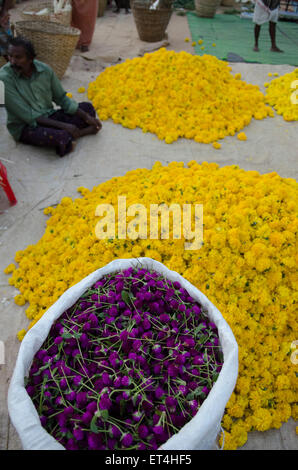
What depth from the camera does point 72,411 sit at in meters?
1.15

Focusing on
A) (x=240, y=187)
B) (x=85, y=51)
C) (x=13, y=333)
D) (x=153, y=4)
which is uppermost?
(x=153, y=4)

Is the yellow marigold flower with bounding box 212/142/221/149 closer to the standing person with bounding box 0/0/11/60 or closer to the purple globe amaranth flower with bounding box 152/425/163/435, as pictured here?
the standing person with bounding box 0/0/11/60

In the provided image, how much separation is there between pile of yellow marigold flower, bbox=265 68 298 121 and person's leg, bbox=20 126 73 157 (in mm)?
2885

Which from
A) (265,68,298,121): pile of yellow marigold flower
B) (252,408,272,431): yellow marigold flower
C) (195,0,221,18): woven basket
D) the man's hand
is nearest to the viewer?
(252,408,272,431): yellow marigold flower

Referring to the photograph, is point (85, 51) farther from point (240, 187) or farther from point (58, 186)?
point (240, 187)

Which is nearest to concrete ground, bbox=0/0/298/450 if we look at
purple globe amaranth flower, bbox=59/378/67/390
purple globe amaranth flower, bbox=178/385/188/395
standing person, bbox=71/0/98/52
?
purple globe amaranth flower, bbox=59/378/67/390

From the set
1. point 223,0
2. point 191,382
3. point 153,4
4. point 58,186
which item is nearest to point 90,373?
point 191,382

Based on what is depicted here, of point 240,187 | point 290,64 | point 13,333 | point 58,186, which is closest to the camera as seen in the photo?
point 13,333

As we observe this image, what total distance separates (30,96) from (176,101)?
66.2 inches

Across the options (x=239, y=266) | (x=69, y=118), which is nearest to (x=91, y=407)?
(x=239, y=266)

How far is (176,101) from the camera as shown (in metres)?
3.99

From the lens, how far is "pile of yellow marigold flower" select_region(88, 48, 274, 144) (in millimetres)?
3928

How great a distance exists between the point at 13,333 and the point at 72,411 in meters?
1.02

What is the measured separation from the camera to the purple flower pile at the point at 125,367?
3.69 feet
